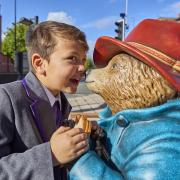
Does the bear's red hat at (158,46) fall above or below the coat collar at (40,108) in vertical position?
above

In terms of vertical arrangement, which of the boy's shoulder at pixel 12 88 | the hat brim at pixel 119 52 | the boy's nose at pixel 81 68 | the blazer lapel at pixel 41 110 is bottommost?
the blazer lapel at pixel 41 110

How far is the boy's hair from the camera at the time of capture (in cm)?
167

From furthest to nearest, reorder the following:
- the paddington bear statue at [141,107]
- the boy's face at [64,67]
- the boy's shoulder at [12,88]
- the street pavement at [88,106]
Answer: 1. the street pavement at [88,106]
2. the boy's face at [64,67]
3. the boy's shoulder at [12,88]
4. the paddington bear statue at [141,107]

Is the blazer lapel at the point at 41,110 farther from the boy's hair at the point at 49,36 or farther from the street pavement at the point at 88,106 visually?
the street pavement at the point at 88,106

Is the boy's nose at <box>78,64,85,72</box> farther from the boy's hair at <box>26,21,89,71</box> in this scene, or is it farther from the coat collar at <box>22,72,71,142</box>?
the coat collar at <box>22,72,71,142</box>

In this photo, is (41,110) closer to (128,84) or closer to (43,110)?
(43,110)

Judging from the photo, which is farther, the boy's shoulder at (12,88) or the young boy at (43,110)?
the boy's shoulder at (12,88)

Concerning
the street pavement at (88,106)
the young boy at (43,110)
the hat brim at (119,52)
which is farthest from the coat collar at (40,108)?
the street pavement at (88,106)

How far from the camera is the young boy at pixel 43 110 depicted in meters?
1.21

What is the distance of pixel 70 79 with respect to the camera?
168cm

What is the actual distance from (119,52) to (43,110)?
18.9 inches

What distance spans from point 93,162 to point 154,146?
26 centimetres

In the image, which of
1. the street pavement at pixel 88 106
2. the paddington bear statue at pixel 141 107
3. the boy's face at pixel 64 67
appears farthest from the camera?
the street pavement at pixel 88 106

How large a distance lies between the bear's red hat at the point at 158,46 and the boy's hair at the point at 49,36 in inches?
19.8
